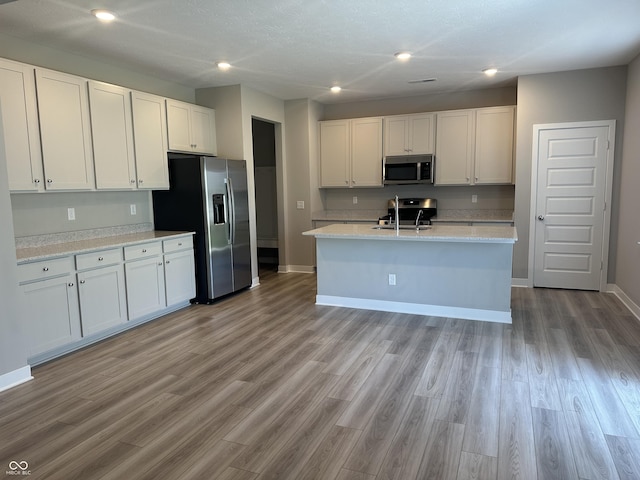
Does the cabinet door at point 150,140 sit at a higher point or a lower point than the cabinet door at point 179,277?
higher

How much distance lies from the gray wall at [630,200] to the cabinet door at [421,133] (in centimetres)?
233

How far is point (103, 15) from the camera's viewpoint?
320cm

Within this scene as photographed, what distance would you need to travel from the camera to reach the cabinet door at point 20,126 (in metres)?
3.28

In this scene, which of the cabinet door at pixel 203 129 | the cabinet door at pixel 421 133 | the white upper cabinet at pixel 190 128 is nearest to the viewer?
the white upper cabinet at pixel 190 128

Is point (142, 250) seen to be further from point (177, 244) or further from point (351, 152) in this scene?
point (351, 152)

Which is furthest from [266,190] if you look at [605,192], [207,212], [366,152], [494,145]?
[605,192]

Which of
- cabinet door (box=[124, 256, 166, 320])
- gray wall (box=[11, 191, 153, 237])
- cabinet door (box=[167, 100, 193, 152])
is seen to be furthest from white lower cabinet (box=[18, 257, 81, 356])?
cabinet door (box=[167, 100, 193, 152])

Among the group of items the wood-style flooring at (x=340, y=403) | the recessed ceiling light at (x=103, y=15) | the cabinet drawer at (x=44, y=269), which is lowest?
the wood-style flooring at (x=340, y=403)

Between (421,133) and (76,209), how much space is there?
4.63 meters

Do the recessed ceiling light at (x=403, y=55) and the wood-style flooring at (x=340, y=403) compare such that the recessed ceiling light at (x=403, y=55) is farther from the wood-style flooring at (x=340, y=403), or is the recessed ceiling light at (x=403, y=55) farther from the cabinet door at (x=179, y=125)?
the wood-style flooring at (x=340, y=403)

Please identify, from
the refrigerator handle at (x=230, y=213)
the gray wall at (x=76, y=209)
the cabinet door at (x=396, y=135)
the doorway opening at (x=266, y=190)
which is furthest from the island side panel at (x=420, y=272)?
the doorway opening at (x=266, y=190)

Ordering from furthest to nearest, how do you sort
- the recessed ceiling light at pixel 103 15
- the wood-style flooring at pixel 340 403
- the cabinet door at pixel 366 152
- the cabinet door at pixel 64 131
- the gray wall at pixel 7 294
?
the cabinet door at pixel 366 152 → the cabinet door at pixel 64 131 → the recessed ceiling light at pixel 103 15 → the gray wall at pixel 7 294 → the wood-style flooring at pixel 340 403

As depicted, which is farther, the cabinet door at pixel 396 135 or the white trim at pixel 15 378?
the cabinet door at pixel 396 135

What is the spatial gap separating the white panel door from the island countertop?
4.60 ft
